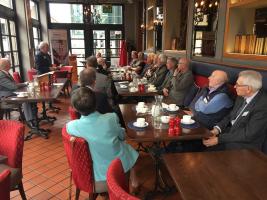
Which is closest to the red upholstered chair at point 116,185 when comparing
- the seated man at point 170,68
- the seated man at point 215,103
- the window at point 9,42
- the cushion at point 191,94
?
the seated man at point 215,103

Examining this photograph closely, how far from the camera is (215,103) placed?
2631mm

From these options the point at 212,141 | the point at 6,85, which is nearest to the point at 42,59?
the point at 6,85

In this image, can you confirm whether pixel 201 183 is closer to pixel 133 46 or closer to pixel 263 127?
pixel 263 127

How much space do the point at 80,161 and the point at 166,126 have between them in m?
0.89

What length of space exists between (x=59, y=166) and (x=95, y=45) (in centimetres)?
854

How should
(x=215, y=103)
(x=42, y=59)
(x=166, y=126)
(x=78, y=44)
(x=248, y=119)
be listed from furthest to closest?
(x=78, y=44), (x=42, y=59), (x=215, y=103), (x=166, y=126), (x=248, y=119)

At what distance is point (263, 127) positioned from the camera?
2023 millimetres

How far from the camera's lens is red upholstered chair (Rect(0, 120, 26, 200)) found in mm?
1956

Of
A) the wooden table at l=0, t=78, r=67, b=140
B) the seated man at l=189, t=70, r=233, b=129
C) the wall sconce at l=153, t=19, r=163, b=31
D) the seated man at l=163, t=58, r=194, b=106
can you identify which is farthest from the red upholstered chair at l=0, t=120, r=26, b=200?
the wall sconce at l=153, t=19, r=163, b=31

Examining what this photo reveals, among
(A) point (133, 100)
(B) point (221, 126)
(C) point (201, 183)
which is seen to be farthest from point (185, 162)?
(A) point (133, 100)

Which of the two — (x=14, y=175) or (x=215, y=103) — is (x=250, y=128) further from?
(x=14, y=175)

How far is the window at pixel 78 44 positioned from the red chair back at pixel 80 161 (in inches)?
371

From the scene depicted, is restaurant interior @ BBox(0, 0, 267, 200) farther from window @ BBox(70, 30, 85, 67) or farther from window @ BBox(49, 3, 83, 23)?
window @ BBox(70, 30, 85, 67)

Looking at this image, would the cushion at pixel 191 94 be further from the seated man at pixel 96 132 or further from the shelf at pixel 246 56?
the seated man at pixel 96 132
